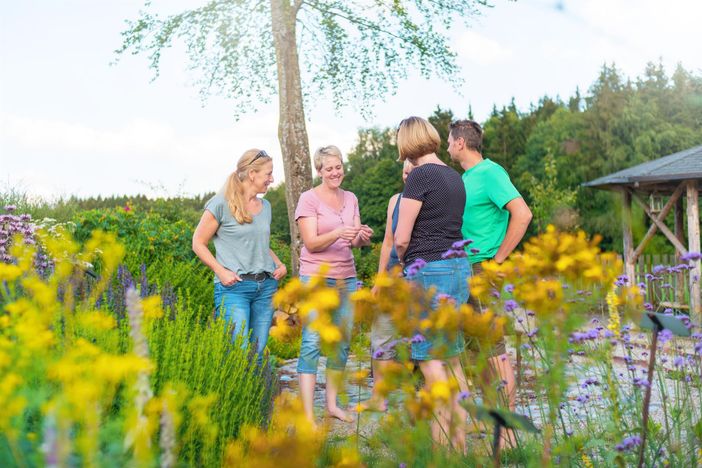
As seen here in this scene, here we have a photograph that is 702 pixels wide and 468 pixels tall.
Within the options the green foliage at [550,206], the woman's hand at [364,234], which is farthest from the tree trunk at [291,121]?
the green foliage at [550,206]

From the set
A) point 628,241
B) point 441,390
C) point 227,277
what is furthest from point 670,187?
point 441,390

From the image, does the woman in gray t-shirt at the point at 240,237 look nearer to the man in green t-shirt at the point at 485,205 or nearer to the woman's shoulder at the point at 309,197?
the woman's shoulder at the point at 309,197

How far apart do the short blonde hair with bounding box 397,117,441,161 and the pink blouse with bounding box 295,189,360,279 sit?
2.37 ft

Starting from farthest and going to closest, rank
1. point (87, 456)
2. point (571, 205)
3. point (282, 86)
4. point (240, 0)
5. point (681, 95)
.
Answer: point (681, 95) → point (571, 205) → point (240, 0) → point (282, 86) → point (87, 456)

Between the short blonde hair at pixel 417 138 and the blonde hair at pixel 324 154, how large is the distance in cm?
57

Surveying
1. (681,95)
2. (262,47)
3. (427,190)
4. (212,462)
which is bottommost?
(212,462)

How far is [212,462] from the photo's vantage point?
9.34 feet

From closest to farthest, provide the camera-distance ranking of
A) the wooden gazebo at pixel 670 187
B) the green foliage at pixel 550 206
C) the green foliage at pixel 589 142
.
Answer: the wooden gazebo at pixel 670 187 → the green foliage at pixel 550 206 → the green foliage at pixel 589 142

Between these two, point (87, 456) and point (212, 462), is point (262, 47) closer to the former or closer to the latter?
point (212, 462)

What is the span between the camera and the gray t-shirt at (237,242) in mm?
4301

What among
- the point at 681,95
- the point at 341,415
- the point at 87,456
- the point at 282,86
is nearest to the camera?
the point at 87,456

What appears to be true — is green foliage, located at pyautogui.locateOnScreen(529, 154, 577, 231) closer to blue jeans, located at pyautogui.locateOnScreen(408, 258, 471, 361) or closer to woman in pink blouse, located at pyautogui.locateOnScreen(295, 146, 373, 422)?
woman in pink blouse, located at pyautogui.locateOnScreen(295, 146, 373, 422)

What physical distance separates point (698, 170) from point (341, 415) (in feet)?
35.4

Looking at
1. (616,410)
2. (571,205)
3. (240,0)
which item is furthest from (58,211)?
(571,205)
